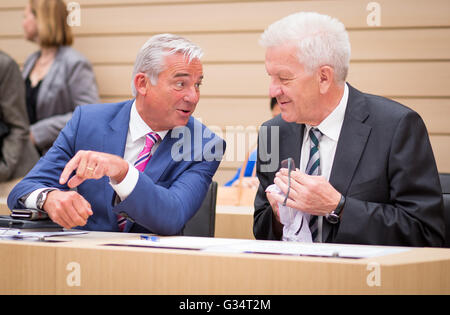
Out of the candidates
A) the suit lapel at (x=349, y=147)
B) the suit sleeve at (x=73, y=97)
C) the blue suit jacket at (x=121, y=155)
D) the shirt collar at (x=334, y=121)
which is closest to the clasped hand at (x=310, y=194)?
the suit lapel at (x=349, y=147)

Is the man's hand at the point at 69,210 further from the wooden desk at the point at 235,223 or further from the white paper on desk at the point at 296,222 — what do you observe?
the wooden desk at the point at 235,223

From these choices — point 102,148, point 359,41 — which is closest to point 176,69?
point 102,148

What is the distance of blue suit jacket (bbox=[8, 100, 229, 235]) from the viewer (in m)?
2.28

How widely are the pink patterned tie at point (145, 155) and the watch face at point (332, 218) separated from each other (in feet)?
2.46

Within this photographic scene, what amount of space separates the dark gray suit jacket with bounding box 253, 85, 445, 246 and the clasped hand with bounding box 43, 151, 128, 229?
635 mm

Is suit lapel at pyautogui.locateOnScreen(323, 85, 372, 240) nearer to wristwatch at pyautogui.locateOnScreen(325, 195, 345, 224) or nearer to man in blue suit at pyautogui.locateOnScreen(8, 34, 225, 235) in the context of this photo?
wristwatch at pyautogui.locateOnScreen(325, 195, 345, 224)

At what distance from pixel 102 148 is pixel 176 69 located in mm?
437

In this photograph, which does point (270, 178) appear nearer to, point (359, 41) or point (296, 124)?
point (296, 124)

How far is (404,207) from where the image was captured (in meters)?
2.05

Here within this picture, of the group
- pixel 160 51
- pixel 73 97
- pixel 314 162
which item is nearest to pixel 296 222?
pixel 314 162

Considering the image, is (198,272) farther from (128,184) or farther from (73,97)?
(73,97)

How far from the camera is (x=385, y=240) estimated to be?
2.03m

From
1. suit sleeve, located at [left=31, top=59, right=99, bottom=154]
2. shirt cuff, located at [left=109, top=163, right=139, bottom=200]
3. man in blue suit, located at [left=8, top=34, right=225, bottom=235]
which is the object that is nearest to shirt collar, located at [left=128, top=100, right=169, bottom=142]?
man in blue suit, located at [left=8, top=34, right=225, bottom=235]

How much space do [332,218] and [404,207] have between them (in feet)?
0.82
